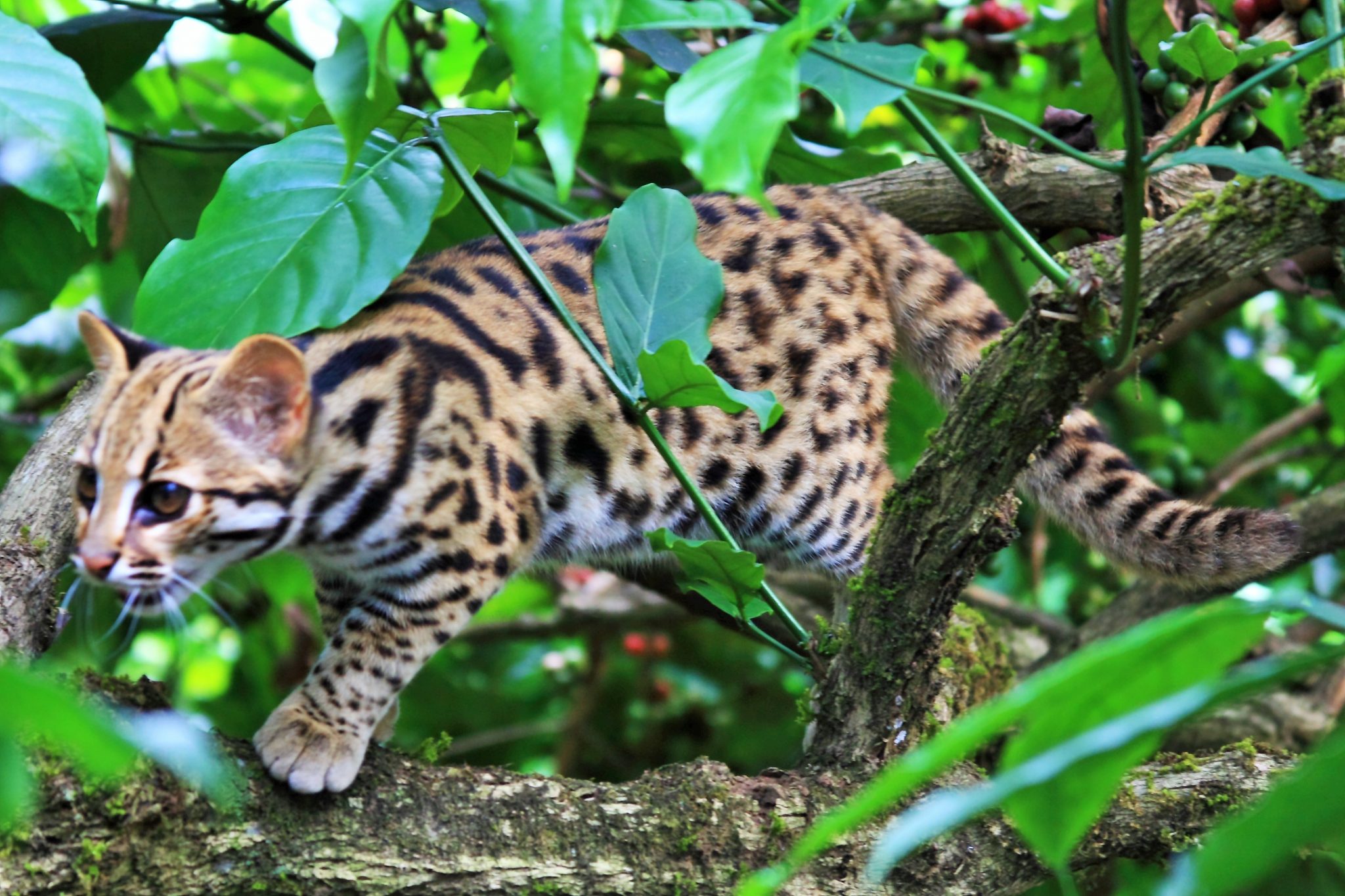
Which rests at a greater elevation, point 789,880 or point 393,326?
point 393,326

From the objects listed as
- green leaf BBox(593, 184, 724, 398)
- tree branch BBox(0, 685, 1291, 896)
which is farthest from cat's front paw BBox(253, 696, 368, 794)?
green leaf BBox(593, 184, 724, 398)

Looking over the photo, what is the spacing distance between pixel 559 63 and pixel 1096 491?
6.32 ft

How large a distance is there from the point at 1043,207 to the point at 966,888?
175cm

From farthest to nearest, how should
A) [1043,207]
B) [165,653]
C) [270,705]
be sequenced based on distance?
[165,653]
[270,705]
[1043,207]

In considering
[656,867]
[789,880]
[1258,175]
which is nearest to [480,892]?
[656,867]

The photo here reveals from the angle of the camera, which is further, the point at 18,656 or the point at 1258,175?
the point at 18,656

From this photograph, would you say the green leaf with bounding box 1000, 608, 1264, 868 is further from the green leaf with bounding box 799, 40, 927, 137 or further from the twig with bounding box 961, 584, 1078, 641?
the twig with bounding box 961, 584, 1078, 641

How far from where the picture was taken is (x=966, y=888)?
7.20 feet

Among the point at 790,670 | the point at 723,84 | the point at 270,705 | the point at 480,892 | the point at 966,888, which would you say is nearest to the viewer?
the point at 723,84

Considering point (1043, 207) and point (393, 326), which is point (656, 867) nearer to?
point (393, 326)

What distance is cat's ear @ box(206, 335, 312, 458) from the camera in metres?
1.99

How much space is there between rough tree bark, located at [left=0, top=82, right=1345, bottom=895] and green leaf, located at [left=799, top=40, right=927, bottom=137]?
1.23ft

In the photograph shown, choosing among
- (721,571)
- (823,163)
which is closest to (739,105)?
(721,571)

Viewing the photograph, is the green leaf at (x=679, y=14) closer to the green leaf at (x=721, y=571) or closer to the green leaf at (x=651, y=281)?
the green leaf at (x=651, y=281)
